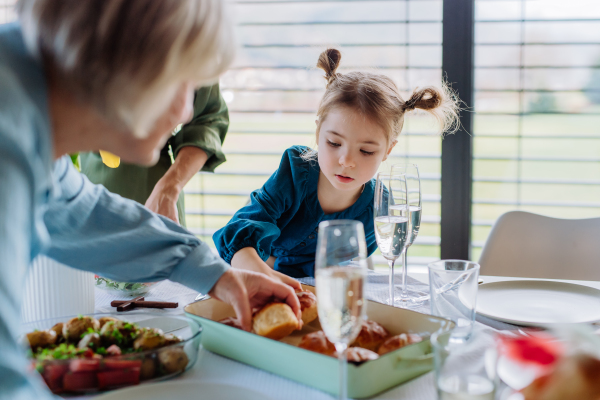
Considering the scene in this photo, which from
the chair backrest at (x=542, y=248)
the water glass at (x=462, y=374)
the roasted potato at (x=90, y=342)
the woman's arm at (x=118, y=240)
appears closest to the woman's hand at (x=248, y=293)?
the woman's arm at (x=118, y=240)

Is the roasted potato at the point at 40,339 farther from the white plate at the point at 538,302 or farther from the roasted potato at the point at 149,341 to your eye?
the white plate at the point at 538,302

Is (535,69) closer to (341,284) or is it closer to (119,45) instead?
(341,284)

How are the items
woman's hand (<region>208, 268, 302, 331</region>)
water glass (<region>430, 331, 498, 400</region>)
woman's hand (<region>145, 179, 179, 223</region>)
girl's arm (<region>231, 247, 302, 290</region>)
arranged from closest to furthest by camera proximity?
1. water glass (<region>430, 331, 498, 400</region>)
2. woman's hand (<region>208, 268, 302, 331</region>)
3. girl's arm (<region>231, 247, 302, 290</region>)
4. woman's hand (<region>145, 179, 179, 223</region>)

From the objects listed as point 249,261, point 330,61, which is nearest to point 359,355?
point 249,261

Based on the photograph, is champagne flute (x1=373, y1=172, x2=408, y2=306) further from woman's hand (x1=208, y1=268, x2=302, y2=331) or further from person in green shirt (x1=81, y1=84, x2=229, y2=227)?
person in green shirt (x1=81, y1=84, x2=229, y2=227)

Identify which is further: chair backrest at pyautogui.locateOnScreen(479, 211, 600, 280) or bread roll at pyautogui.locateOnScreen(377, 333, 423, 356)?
chair backrest at pyautogui.locateOnScreen(479, 211, 600, 280)

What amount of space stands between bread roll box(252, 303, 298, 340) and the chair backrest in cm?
118

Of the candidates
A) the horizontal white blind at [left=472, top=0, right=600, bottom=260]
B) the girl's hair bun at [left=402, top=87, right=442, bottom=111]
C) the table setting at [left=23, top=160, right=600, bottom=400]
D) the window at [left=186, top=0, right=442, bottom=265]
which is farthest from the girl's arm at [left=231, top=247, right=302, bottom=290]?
the horizontal white blind at [left=472, top=0, right=600, bottom=260]

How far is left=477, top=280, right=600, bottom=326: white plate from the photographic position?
105cm

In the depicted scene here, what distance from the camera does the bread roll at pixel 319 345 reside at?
815mm

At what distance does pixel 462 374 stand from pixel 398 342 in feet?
0.56

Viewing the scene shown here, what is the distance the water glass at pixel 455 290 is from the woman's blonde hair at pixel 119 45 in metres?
0.63

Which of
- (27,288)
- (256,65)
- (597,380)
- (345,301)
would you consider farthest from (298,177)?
(256,65)

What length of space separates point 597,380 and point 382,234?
0.66 meters
